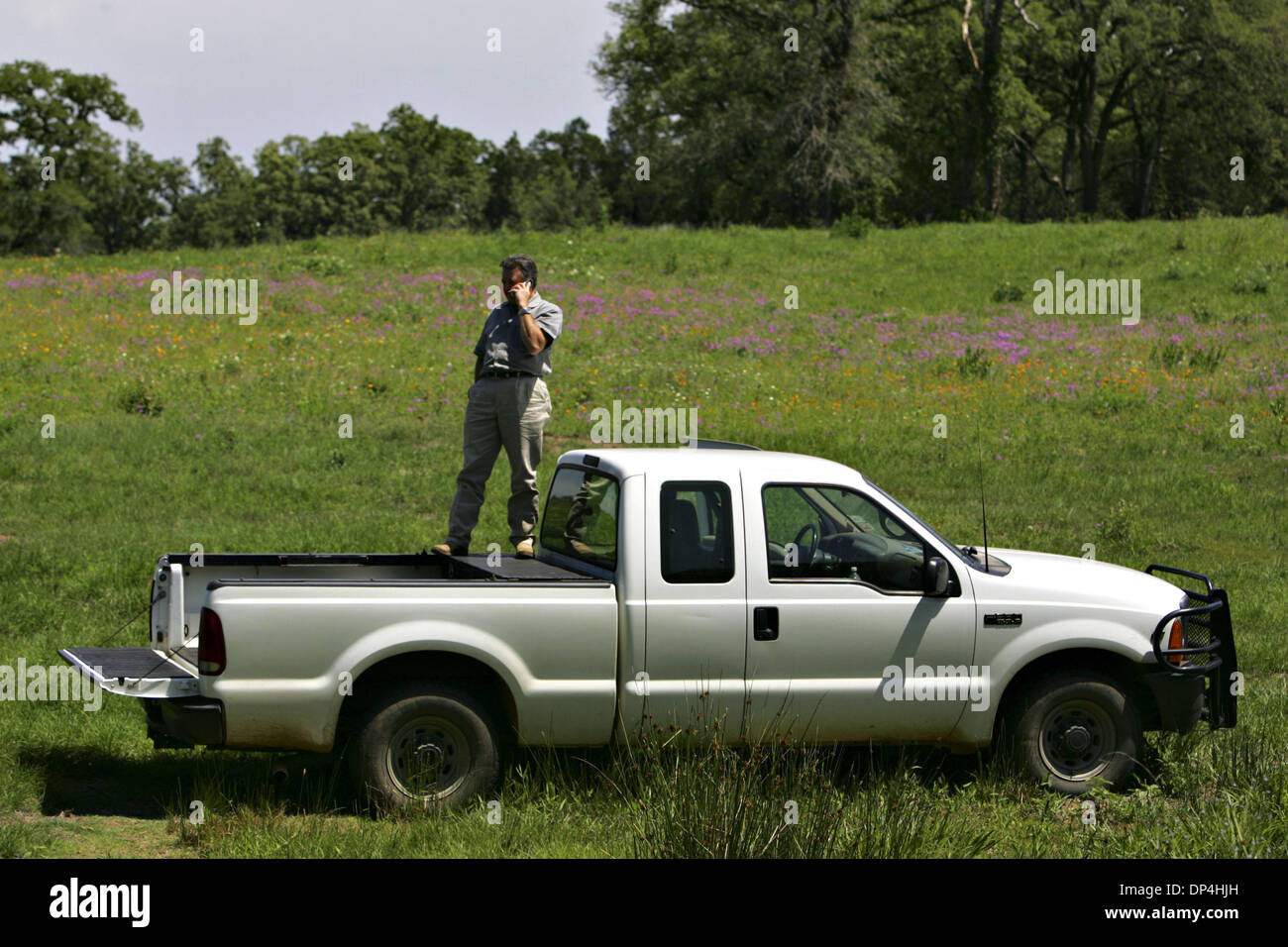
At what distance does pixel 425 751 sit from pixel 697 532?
1.66 meters

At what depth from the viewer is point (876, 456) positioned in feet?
57.4

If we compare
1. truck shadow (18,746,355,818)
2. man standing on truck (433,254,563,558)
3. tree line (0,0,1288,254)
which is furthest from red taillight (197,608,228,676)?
tree line (0,0,1288,254)

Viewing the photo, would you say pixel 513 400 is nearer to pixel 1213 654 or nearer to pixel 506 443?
pixel 506 443

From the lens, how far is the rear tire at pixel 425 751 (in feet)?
19.1

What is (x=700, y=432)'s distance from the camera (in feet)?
60.3

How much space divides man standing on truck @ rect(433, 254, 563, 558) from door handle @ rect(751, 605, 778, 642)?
6.77ft

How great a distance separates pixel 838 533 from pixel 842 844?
6.59 ft

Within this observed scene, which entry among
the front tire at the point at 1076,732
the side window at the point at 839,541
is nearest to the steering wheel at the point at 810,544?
the side window at the point at 839,541

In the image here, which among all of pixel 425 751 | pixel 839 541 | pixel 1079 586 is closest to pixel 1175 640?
pixel 1079 586

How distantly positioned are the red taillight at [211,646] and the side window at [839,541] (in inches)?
101

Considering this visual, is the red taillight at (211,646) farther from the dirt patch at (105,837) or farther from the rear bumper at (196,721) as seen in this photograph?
the dirt patch at (105,837)

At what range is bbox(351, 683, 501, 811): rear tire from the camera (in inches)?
230

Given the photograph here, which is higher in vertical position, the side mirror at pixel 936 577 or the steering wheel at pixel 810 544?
the steering wheel at pixel 810 544
